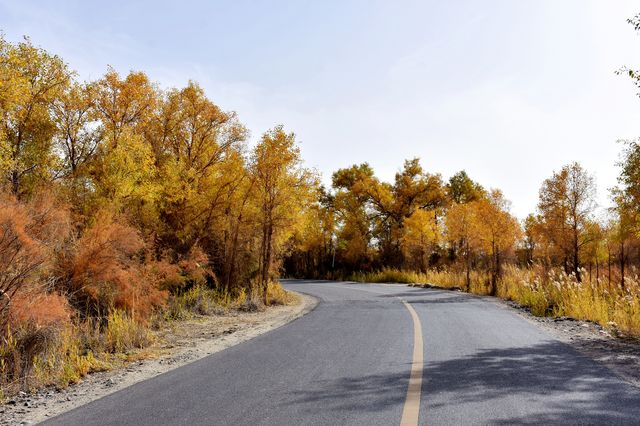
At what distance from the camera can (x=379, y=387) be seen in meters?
5.57

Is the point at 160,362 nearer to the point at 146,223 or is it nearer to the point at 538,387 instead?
the point at 538,387

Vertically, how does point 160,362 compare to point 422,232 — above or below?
below

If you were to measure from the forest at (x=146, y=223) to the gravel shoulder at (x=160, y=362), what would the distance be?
0.53 meters

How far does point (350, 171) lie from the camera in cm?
5431

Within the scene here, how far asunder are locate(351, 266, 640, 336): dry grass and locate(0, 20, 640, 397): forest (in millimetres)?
79

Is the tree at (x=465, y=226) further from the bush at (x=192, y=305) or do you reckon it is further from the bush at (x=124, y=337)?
the bush at (x=124, y=337)

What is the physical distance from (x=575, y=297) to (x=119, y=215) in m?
15.1

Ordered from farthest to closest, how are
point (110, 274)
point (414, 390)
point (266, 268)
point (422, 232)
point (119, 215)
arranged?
1. point (422, 232)
2. point (266, 268)
3. point (119, 215)
4. point (110, 274)
5. point (414, 390)

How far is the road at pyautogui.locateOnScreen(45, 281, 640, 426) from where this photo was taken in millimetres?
4578

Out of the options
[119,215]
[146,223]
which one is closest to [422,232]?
[146,223]

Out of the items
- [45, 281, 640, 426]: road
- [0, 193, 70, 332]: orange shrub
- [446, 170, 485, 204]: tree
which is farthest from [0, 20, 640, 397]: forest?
[446, 170, 485, 204]: tree

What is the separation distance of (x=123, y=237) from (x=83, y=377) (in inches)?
276

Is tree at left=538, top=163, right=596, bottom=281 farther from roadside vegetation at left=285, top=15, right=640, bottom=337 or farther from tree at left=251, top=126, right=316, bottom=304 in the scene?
tree at left=251, top=126, right=316, bottom=304

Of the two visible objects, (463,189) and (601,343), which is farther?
(463,189)
